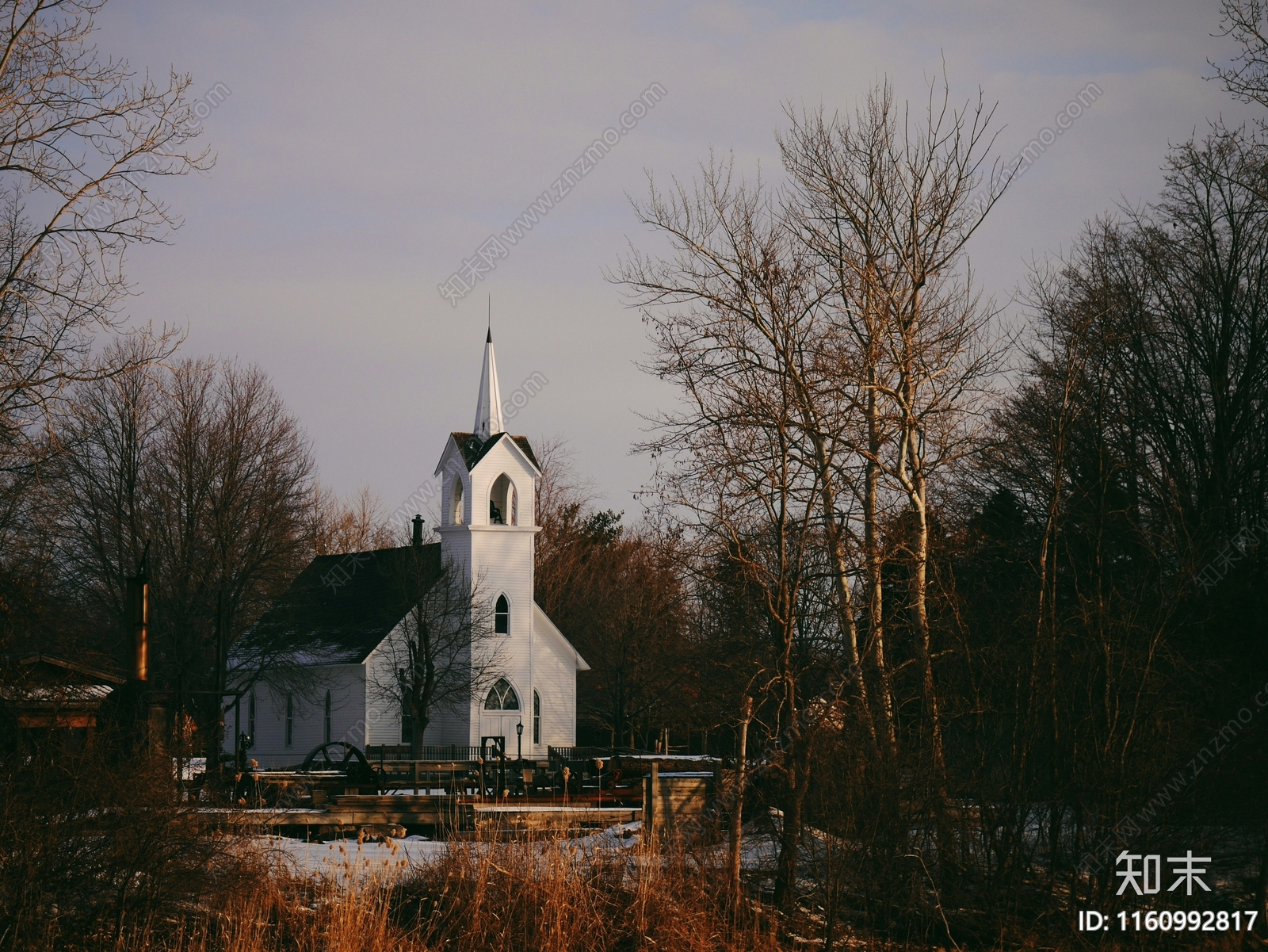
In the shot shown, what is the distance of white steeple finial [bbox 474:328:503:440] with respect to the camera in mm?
45344

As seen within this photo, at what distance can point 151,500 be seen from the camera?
40406 millimetres

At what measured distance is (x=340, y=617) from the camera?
47.3 m

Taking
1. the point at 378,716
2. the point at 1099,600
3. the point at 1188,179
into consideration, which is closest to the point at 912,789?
the point at 1099,600

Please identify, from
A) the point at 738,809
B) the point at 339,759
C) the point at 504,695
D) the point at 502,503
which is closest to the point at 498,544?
the point at 502,503

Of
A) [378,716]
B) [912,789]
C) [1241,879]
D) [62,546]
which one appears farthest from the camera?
[378,716]

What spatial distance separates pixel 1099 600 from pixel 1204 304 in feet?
Result: 56.0

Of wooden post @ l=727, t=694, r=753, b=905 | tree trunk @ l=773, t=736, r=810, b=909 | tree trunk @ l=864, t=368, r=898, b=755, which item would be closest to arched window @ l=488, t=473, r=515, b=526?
tree trunk @ l=864, t=368, r=898, b=755

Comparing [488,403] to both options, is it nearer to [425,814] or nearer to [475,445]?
[475,445]

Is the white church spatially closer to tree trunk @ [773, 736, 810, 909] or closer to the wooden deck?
the wooden deck

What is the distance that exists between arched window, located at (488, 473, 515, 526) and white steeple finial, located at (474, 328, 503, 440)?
5.67 ft

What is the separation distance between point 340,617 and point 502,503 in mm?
7637

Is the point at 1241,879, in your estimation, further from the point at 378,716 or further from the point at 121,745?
the point at 378,716

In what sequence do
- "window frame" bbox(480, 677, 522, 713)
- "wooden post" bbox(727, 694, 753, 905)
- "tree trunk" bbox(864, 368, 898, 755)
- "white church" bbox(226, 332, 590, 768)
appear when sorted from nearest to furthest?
"wooden post" bbox(727, 694, 753, 905), "tree trunk" bbox(864, 368, 898, 755), "white church" bbox(226, 332, 590, 768), "window frame" bbox(480, 677, 522, 713)

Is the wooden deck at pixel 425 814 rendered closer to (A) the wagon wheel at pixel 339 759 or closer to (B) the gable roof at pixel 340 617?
(A) the wagon wheel at pixel 339 759
